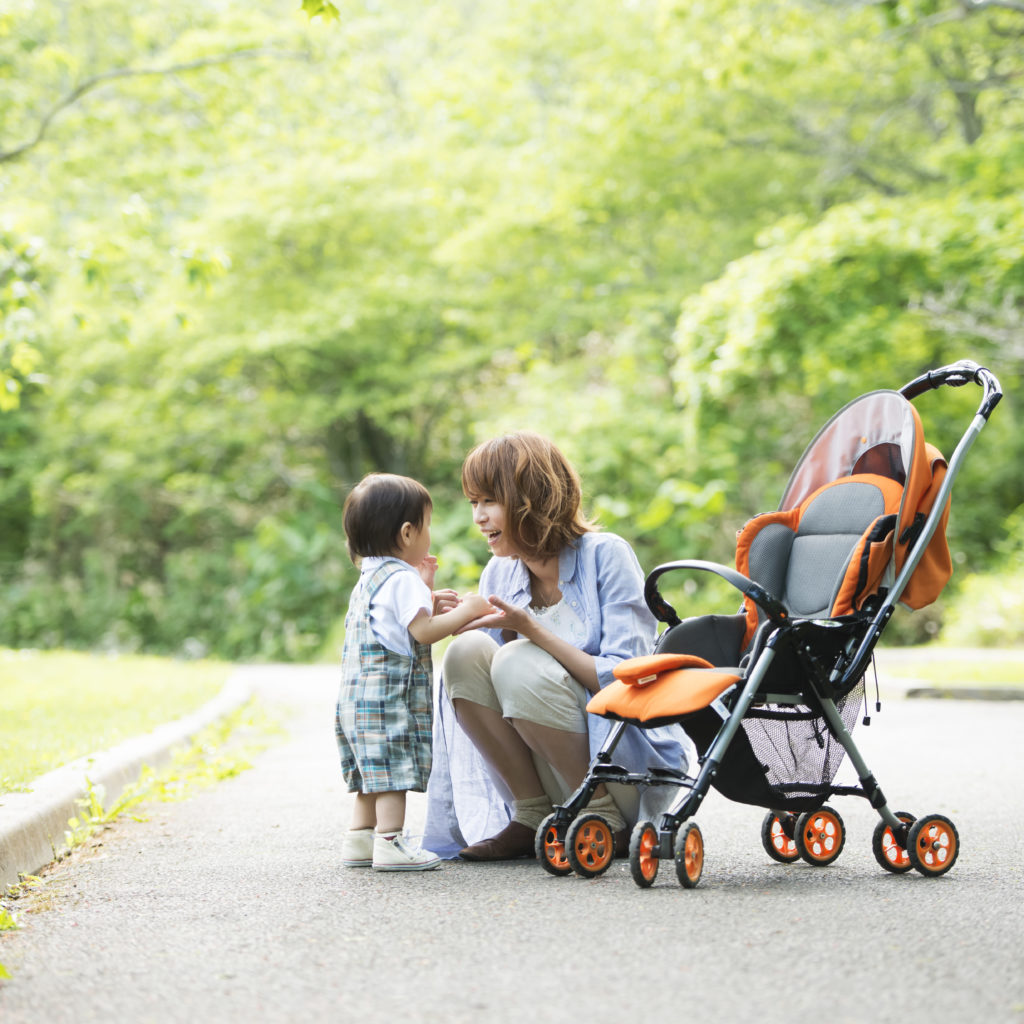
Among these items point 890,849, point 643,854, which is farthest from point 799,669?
point 643,854

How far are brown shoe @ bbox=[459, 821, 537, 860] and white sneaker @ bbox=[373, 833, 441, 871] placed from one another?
23cm

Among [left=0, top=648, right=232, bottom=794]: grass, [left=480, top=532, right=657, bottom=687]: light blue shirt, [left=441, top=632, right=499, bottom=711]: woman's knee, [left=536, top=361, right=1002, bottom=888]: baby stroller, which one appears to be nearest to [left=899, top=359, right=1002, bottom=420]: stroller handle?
[left=536, top=361, right=1002, bottom=888]: baby stroller

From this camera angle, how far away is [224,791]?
5.85m

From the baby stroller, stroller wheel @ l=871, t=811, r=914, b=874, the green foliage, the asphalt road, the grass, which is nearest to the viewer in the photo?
the asphalt road

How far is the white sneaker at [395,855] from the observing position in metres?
3.88

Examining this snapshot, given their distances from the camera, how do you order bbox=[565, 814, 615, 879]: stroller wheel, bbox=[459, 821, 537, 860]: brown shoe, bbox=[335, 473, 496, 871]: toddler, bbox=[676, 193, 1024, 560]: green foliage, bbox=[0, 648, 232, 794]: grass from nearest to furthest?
1. bbox=[565, 814, 615, 879]: stroller wheel
2. bbox=[335, 473, 496, 871]: toddler
3. bbox=[459, 821, 537, 860]: brown shoe
4. bbox=[0, 648, 232, 794]: grass
5. bbox=[676, 193, 1024, 560]: green foliage

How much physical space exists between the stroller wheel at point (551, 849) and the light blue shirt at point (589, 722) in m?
0.30

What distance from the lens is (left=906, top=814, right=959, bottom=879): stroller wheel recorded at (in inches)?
144

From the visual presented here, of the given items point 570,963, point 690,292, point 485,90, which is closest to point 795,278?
point 690,292

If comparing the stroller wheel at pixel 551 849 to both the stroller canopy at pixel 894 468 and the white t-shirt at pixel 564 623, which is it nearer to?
the white t-shirt at pixel 564 623

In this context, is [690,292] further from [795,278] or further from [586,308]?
[795,278]

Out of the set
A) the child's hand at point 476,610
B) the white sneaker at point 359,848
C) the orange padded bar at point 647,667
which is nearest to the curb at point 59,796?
the white sneaker at point 359,848

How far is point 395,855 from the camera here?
3883 millimetres

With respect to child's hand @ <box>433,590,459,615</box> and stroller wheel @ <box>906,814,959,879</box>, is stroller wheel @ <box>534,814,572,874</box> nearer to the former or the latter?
child's hand @ <box>433,590,459,615</box>
